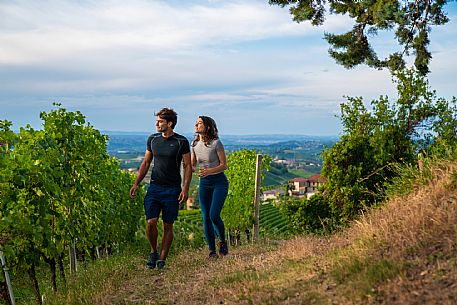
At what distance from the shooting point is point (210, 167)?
7617 mm

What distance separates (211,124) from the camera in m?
7.61

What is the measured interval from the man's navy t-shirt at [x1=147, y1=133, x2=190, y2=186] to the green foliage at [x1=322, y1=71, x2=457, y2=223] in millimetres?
3844

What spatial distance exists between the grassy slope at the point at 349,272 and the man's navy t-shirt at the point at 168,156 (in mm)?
1237

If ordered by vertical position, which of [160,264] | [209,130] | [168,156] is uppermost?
[209,130]

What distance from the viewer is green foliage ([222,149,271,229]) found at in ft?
39.7

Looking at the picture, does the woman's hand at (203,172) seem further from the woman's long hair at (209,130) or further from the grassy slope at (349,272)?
the grassy slope at (349,272)

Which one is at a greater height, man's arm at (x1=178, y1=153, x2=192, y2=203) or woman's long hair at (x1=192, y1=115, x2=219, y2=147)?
woman's long hair at (x1=192, y1=115, x2=219, y2=147)

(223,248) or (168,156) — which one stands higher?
(168,156)

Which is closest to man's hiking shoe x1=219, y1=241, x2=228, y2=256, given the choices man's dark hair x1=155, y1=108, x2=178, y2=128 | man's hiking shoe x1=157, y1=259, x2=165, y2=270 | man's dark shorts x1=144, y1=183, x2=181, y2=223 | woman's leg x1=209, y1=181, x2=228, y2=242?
woman's leg x1=209, y1=181, x2=228, y2=242

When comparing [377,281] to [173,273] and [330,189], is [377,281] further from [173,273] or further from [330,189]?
[330,189]

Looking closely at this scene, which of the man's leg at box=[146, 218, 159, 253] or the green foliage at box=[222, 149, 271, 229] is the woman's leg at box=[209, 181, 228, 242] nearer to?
the man's leg at box=[146, 218, 159, 253]

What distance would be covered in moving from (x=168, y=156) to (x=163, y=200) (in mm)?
612

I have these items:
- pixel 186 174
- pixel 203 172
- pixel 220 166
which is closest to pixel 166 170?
pixel 186 174

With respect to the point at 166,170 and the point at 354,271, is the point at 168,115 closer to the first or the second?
the point at 166,170
